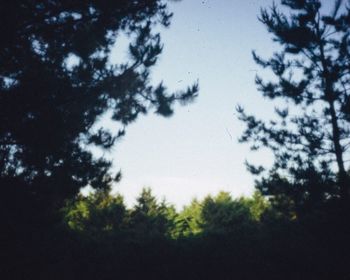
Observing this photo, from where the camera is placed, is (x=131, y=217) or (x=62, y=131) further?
(x=131, y=217)

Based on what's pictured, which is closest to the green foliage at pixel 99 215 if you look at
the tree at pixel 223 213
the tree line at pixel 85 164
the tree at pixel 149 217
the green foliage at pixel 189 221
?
the tree at pixel 149 217

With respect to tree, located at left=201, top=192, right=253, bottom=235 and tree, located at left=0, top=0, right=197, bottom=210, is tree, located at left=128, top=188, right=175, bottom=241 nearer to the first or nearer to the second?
tree, located at left=201, top=192, right=253, bottom=235

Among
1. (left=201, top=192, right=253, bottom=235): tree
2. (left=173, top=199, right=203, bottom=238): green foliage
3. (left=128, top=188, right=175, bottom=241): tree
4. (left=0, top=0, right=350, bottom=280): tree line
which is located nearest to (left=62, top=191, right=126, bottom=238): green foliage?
(left=128, top=188, right=175, bottom=241): tree

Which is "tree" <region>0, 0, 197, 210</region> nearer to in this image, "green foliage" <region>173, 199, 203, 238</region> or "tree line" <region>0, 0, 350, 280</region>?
"tree line" <region>0, 0, 350, 280</region>

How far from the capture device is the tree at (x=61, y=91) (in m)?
5.87

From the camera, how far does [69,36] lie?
689cm

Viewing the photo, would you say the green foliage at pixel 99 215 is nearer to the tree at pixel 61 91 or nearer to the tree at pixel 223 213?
the tree at pixel 223 213

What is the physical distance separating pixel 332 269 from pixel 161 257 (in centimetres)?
443

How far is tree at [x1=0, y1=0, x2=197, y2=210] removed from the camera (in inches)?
231

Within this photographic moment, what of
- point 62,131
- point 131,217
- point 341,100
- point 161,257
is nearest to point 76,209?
point 131,217

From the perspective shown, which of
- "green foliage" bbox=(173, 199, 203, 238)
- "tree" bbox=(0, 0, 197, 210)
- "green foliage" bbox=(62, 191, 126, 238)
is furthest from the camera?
"green foliage" bbox=(173, 199, 203, 238)

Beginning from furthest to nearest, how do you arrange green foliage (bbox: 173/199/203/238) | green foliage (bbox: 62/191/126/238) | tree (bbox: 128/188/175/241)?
green foliage (bbox: 173/199/203/238)
tree (bbox: 128/188/175/241)
green foliage (bbox: 62/191/126/238)

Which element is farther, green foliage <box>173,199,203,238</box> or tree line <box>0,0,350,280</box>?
green foliage <box>173,199,203,238</box>

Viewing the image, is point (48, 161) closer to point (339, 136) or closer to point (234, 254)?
point (234, 254)
